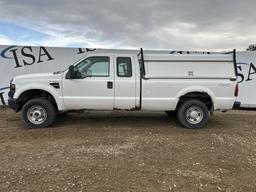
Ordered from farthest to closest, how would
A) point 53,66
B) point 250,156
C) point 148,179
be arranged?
point 53,66 < point 250,156 < point 148,179

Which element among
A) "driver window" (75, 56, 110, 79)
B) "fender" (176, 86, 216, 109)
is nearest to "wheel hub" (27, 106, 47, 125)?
"driver window" (75, 56, 110, 79)

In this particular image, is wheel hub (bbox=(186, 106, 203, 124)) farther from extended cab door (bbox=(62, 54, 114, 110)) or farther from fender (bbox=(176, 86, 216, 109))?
extended cab door (bbox=(62, 54, 114, 110))

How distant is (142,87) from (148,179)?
A: 3775 mm

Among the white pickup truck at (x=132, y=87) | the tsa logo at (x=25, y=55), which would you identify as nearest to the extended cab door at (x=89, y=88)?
the white pickup truck at (x=132, y=87)

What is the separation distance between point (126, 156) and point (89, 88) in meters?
2.82

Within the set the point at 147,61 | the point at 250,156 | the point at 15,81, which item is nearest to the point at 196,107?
the point at 147,61

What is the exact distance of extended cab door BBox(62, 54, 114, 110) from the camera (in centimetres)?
809

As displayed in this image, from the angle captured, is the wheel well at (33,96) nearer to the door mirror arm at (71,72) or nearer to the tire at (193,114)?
the door mirror arm at (71,72)

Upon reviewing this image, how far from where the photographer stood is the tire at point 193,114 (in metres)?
8.32

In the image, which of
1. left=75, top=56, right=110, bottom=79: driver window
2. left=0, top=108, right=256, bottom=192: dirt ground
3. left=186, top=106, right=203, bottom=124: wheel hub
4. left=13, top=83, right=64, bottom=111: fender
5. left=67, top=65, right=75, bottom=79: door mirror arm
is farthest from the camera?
left=186, top=106, right=203, bottom=124: wheel hub

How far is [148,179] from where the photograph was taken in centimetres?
471

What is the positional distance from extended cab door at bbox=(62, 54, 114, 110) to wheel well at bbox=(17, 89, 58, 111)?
16.9 inches

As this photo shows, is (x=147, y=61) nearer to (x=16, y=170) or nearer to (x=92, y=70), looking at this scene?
(x=92, y=70)

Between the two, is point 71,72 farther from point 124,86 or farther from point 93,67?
point 124,86
